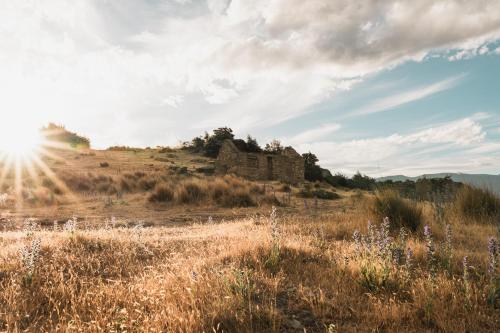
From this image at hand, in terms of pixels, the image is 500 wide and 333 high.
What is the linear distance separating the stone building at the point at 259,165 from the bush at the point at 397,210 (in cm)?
1972

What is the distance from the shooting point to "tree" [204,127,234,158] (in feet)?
133

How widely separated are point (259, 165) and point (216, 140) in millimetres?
13231

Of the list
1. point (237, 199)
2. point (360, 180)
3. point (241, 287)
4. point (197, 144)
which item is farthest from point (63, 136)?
point (241, 287)

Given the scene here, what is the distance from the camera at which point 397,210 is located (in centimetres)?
774

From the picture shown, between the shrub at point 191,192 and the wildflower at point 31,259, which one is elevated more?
the shrub at point 191,192

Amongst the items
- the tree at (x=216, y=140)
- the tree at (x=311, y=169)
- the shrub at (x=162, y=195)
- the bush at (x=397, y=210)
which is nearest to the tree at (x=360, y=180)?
the tree at (x=311, y=169)

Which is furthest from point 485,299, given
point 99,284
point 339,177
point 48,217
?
point 339,177

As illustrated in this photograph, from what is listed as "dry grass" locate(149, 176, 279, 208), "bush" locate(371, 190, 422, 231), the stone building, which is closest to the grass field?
"bush" locate(371, 190, 422, 231)

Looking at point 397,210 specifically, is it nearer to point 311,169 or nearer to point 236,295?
point 236,295

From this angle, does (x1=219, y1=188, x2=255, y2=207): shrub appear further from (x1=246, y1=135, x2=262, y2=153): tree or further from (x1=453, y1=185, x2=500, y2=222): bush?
(x1=246, y1=135, x2=262, y2=153): tree

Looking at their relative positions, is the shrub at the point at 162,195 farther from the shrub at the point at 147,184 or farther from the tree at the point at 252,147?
the tree at the point at 252,147

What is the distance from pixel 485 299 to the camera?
3295 millimetres

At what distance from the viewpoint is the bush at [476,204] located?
29.4 ft

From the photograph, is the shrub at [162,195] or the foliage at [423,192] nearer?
the foliage at [423,192]
